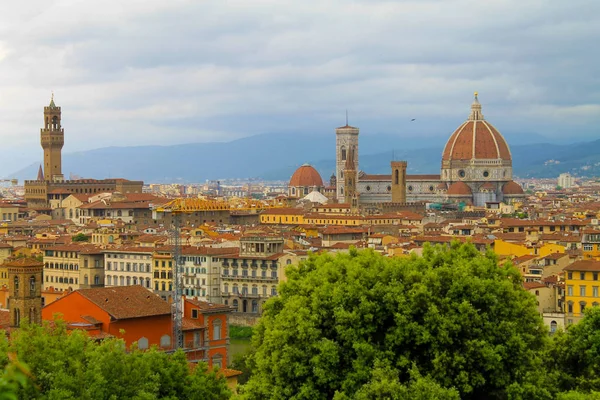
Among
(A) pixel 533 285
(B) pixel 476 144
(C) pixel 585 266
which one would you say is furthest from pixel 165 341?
(B) pixel 476 144

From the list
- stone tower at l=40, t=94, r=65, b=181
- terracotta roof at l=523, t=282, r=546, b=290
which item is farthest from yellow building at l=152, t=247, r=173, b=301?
stone tower at l=40, t=94, r=65, b=181

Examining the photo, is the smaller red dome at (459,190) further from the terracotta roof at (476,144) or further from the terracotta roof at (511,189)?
the terracotta roof at (476,144)

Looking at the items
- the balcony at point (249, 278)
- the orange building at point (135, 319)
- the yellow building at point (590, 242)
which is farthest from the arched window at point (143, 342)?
the yellow building at point (590, 242)

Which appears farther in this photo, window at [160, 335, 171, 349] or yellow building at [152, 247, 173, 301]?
yellow building at [152, 247, 173, 301]

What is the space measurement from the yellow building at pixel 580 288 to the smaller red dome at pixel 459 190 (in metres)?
96.0

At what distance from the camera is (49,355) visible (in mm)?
25297

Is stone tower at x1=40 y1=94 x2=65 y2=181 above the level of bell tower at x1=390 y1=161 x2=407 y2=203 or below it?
above

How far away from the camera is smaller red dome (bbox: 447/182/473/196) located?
482 ft

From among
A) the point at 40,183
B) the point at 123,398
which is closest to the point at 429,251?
the point at 123,398

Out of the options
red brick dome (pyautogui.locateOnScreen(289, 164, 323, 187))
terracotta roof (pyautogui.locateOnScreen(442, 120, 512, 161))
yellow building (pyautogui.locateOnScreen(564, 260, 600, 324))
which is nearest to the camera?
yellow building (pyautogui.locateOnScreen(564, 260, 600, 324))

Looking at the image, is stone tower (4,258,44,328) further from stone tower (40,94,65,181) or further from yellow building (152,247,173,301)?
stone tower (40,94,65,181)

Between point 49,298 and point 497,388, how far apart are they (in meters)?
27.5

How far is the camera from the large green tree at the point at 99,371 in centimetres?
2441

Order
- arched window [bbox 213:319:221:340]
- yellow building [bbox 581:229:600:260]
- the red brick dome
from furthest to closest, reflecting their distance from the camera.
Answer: the red brick dome < yellow building [bbox 581:229:600:260] < arched window [bbox 213:319:221:340]
